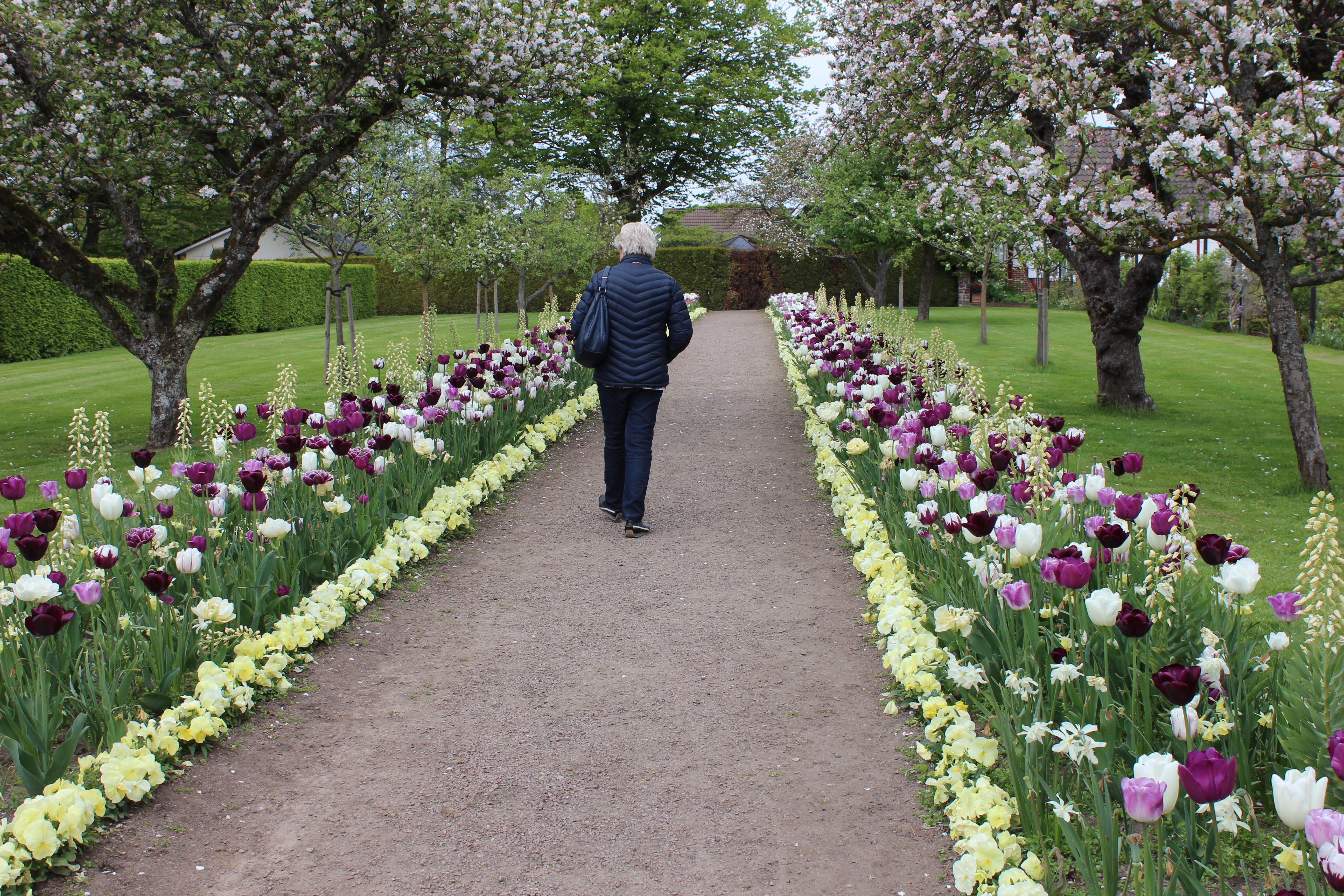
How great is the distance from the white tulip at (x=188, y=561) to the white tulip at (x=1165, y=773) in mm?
3280

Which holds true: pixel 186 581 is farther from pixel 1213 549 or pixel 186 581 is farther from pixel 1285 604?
pixel 1285 604

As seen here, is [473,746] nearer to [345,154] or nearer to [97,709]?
[97,709]

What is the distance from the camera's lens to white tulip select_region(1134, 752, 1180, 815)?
6.73ft

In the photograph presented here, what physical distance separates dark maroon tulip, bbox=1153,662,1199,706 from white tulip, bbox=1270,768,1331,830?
0.36 meters

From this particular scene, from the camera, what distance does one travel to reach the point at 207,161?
11.2 metres

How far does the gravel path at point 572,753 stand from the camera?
9.84 ft

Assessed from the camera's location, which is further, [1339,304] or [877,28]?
[1339,304]

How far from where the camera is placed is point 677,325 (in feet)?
21.7

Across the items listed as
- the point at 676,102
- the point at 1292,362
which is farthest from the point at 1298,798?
the point at 676,102

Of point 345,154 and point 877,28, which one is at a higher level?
point 877,28

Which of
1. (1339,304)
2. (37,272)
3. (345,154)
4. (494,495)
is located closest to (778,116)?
(1339,304)

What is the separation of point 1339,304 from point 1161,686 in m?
21.9

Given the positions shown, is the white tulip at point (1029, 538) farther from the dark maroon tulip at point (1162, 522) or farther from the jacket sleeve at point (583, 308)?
the jacket sleeve at point (583, 308)

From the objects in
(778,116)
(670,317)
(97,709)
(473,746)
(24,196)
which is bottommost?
(473,746)
